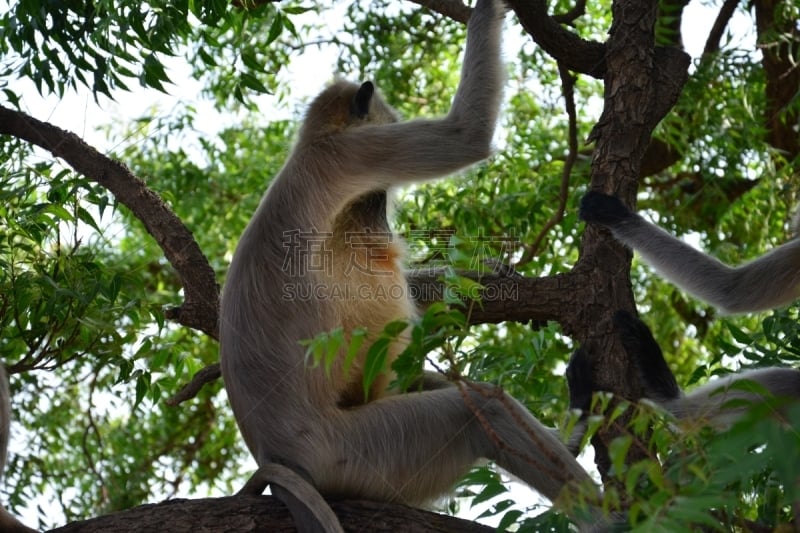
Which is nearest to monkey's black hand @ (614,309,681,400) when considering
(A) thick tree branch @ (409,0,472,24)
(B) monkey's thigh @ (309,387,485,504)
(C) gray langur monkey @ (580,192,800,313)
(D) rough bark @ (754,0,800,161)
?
(C) gray langur monkey @ (580,192,800,313)

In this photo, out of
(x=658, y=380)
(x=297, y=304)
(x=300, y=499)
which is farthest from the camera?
(x=658, y=380)

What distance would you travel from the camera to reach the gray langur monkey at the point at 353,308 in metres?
2.94

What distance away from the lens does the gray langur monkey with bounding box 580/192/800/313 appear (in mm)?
3713

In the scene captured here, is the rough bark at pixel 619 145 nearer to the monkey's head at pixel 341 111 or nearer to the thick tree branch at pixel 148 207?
the monkey's head at pixel 341 111

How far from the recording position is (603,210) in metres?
3.36

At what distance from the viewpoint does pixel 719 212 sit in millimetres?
5863

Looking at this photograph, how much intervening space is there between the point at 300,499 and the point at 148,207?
1544mm

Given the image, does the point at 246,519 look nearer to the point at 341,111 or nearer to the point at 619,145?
the point at 341,111

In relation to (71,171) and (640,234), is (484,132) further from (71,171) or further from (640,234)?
(71,171)

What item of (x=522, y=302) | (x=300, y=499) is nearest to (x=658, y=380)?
(x=522, y=302)

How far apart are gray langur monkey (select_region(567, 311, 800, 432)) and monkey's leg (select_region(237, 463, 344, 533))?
0.95m

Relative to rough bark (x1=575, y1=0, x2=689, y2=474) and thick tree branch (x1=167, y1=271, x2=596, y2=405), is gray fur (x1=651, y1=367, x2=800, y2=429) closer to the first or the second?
rough bark (x1=575, y1=0, x2=689, y2=474)

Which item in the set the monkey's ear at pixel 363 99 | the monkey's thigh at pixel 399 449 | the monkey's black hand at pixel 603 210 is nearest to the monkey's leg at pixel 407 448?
the monkey's thigh at pixel 399 449

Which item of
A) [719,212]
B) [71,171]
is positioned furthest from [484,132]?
[719,212]
